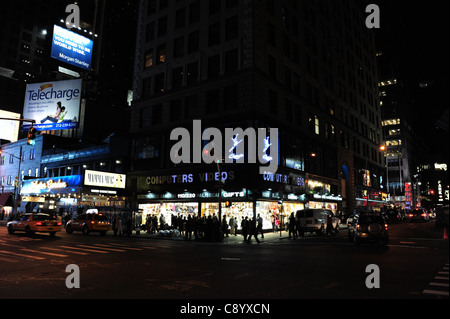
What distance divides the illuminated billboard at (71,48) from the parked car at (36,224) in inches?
1254

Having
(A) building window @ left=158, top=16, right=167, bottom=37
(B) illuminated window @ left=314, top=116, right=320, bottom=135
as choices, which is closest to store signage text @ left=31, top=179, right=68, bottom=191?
(A) building window @ left=158, top=16, right=167, bottom=37

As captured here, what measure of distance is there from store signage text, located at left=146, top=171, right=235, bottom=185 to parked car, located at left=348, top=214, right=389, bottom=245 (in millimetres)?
13437

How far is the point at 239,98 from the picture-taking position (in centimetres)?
3169

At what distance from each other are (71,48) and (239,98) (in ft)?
114

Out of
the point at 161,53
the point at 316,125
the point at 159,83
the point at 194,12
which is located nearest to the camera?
the point at 194,12

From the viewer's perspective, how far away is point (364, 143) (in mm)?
59031

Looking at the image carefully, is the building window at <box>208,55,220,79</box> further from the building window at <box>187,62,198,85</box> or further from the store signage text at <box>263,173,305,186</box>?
the store signage text at <box>263,173,305,186</box>

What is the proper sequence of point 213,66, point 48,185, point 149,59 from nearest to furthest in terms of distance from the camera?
1. point 213,66
2. point 48,185
3. point 149,59

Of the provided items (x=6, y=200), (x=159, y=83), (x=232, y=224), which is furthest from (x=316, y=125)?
(x=6, y=200)

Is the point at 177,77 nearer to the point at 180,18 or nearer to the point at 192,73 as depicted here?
the point at 192,73

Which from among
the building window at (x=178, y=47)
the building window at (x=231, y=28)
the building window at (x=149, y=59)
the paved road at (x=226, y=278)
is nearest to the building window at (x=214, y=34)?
A: the building window at (x=231, y=28)

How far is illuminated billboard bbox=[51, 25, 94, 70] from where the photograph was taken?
49.1 m
